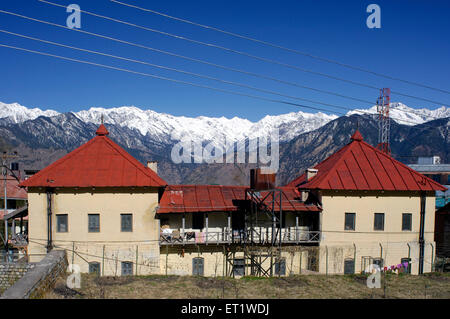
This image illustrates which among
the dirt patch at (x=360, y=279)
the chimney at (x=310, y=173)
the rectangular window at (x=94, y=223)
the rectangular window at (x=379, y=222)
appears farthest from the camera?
the chimney at (x=310, y=173)

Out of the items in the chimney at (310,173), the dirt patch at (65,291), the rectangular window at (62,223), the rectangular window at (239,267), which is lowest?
the rectangular window at (239,267)

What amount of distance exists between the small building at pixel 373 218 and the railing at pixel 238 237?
1401 mm

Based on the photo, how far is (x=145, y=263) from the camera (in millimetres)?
23156

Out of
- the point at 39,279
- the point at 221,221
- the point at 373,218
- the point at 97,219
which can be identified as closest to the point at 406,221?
the point at 373,218

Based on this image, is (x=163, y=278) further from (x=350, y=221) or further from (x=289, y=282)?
(x=350, y=221)

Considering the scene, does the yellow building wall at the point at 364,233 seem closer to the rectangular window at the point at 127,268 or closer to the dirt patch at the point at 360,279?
the dirt patch at the point at 360,279

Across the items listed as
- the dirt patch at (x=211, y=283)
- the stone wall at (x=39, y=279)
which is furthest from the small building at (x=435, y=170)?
the stone wall at (x=39, y=279)

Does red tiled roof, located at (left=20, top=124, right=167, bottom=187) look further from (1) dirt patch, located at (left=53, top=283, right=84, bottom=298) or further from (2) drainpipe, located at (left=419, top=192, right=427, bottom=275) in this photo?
(2) drainpipe, located at (left=419, top=192, right=427, bottom=275)

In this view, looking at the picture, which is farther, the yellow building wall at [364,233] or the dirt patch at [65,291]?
the yellow building wall at [364,233]

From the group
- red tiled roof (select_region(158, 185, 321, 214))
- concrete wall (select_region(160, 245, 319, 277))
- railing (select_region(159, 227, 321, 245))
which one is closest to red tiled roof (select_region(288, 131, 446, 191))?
red tiled roof (select_region(158, 185, 321, 214))

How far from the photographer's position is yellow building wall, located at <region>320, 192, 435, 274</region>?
2438 cm

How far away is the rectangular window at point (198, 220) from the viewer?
24.7m

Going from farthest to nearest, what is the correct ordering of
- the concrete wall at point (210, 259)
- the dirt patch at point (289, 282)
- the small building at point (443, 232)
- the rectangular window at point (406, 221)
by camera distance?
the small building at point (443, 232) < the rectangular window at point (406, 221) < the concrete wall at point (210, 259) < the dirt patch at point (289, 282)
